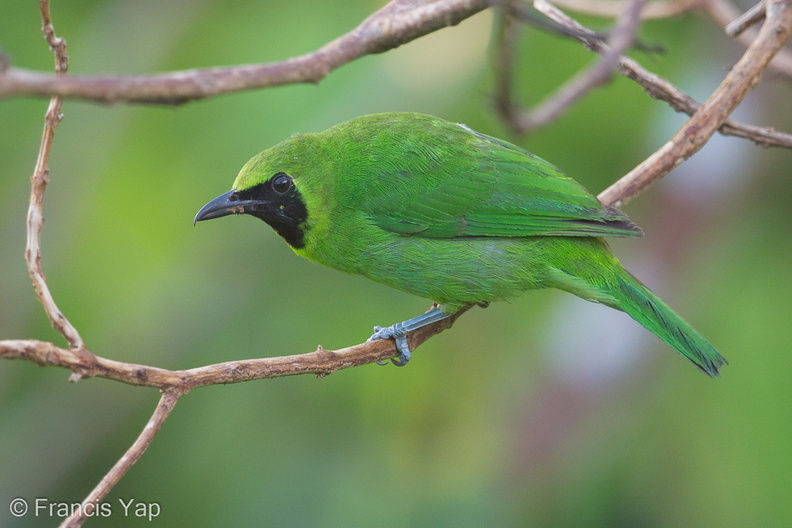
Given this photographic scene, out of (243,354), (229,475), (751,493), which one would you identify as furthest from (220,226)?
(751,493)

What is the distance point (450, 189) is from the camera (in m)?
3.56

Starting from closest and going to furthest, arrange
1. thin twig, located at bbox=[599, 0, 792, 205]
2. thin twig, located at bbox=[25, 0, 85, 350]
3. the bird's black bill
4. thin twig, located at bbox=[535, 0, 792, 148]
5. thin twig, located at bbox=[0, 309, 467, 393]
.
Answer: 1. thin twig, located at bbox=[0, 309, 467, 393]
2. thin twig, located at bbox=[25, 0, 85, 350]
3. thin twig, located at bbox=[599, 0, 792, 205]
4. thin twig, located at bbox=[535, 0, 792, 148]
5. the bird's black bill

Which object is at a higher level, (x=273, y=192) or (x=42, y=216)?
(x=273, y=192)

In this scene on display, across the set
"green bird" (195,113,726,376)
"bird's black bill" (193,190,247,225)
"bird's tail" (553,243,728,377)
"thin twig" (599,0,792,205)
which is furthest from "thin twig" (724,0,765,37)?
"bird's black bill" (193,190,247,225)

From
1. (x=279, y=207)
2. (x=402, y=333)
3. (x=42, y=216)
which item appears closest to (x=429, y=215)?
(x=402, y=333)

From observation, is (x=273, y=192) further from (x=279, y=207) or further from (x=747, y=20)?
(x=747, y=20)

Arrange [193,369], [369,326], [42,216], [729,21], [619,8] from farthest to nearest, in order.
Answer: [369,326] < [619,8] < [729,21] < [193,369] < [42,216]

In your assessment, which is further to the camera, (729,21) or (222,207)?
(729,21)

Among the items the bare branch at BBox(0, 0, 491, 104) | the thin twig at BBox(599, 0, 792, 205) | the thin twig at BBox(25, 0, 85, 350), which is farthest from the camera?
the thin twig at BBox(599, 0, 792, 205)

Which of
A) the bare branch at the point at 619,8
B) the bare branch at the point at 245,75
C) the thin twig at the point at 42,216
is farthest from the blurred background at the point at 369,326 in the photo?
the thin twig at the point at 42,216

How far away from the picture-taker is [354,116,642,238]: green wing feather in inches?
139

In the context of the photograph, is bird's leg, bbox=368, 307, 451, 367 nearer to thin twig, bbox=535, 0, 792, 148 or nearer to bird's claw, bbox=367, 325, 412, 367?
bird's claw, bbox=367, 325, 412, 367

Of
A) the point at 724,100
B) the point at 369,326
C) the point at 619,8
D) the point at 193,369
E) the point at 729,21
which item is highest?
the point at 619,8

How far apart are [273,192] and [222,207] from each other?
215 millimetres
